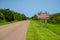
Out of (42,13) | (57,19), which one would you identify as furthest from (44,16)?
(57,19)

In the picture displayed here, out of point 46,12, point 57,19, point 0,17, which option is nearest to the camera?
point 46,12

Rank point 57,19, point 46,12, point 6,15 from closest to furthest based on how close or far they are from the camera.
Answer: point 46,12, point 57,19, point 6,15

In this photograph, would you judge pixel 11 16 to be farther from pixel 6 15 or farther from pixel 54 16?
pixel 54 16

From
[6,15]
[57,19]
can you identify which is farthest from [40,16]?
[6,15]

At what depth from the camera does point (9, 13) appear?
74.8 metres

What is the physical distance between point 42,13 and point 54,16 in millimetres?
22855

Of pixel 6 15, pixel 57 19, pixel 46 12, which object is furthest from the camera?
pixel 6 15

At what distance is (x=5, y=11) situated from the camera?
7569 cm

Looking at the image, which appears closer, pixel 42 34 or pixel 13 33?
pixel 42 34

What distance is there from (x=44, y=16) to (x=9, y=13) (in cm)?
4803

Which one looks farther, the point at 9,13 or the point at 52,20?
the point at 9,13

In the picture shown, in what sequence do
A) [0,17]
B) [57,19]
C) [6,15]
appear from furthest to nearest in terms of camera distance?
1. [6,15]
2. [0,17]
3. [57,19]

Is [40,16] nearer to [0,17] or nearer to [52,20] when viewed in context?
[52,20]

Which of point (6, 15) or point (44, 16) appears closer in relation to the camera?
point (44, 16)
